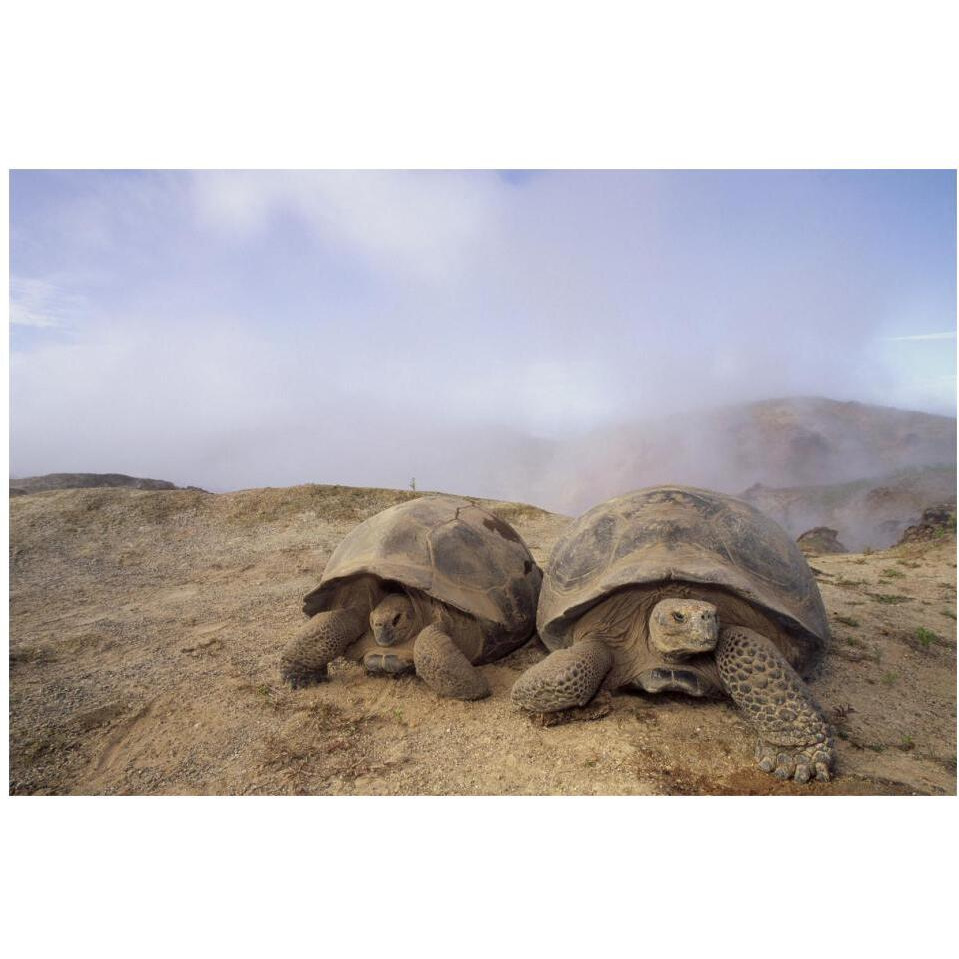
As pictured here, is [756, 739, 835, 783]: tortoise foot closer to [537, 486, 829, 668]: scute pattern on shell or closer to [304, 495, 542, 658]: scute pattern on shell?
[537, 486, 829, 668]: scute pattern on shell

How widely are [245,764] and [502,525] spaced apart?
2918 mm

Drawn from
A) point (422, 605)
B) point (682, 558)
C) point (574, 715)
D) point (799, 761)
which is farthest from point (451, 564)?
point (799, 761)

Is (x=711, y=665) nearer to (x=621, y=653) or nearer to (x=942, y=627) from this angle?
(x=621, y=653)

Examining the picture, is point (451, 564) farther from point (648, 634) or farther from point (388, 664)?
point (648, 634)

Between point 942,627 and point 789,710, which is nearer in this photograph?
point 789,710

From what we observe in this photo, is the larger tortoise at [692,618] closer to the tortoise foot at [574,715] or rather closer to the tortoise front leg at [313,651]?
the tortoise foot at [574,715]

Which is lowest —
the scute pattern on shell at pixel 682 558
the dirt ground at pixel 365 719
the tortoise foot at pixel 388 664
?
the dirt ground at pixel 365 719

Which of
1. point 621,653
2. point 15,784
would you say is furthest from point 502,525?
point 15,784

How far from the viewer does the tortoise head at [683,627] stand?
3156 millimetres

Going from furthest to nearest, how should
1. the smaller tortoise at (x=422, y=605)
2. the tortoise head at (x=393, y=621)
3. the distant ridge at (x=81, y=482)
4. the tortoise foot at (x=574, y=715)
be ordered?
the distant ridge at (x=81, y=482) → the tortoise head at (x=393, y=621) → the smaller tortoise at (x=422, y=605) → the tortoise foot at (x=574, y=715)

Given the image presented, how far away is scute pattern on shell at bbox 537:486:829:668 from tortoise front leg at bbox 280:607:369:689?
163 centimetres

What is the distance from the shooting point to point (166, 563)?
9.73 meters

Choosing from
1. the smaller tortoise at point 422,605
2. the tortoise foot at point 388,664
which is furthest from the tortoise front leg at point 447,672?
the tortoise foot at point 388,664

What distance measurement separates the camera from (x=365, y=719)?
382 centimetres
